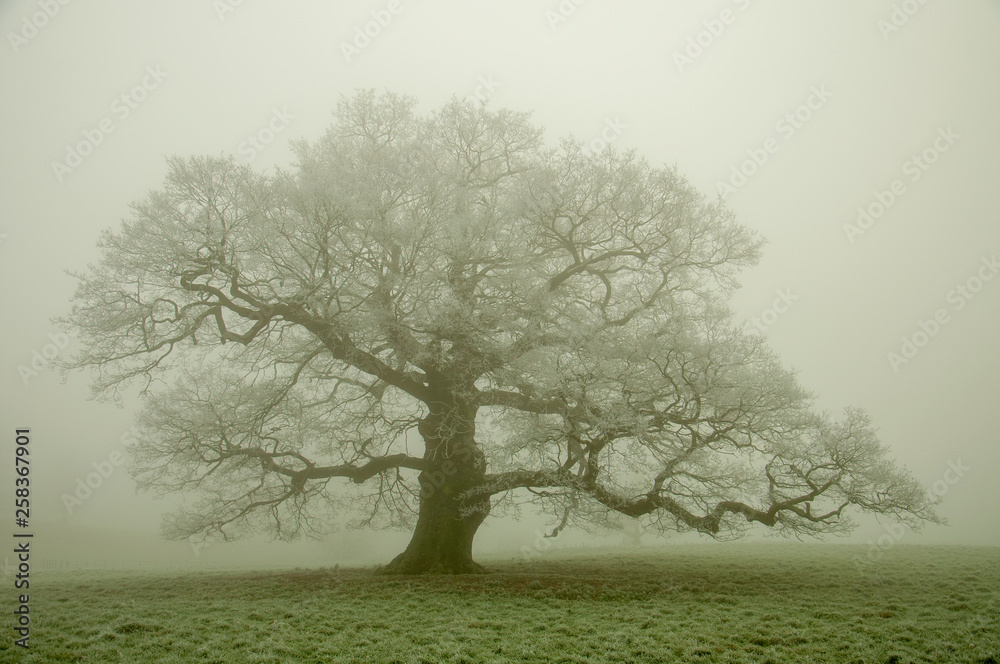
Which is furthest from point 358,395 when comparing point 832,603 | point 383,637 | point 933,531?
point 933,531

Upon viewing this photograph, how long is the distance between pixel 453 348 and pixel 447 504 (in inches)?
160

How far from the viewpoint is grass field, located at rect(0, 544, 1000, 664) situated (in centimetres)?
676

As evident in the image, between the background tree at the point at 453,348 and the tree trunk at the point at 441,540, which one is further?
the tree trunk at the point at 441,540

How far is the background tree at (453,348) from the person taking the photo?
11.2 m

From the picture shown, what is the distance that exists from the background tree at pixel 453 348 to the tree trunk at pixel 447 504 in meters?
0.06

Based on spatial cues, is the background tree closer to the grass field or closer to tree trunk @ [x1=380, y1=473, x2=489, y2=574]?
tree trunk @ [x1=380, y1=473, x2=489, y2=574]

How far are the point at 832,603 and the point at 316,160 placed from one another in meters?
15.2

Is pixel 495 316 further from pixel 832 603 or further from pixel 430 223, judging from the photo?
pixel 832 603

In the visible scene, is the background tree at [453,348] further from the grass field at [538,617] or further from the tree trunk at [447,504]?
the grass field at [538,617]

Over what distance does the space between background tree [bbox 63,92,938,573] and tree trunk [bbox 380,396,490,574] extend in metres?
0.06

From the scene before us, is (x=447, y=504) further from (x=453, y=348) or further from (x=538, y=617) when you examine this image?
(x=538, y=617)

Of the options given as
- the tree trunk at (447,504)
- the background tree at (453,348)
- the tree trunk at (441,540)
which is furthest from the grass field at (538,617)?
the background tree at (453,348)

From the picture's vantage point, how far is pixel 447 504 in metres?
13.5

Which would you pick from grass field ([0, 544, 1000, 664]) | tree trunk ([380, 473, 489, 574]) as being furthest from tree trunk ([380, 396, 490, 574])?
grass field ([0, 544, 1000, 664])
